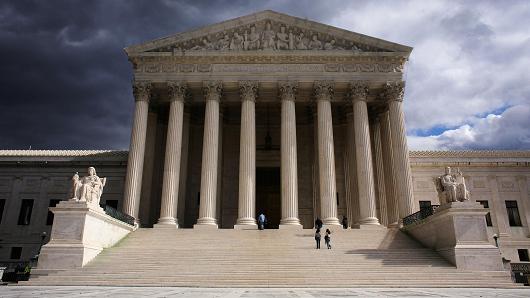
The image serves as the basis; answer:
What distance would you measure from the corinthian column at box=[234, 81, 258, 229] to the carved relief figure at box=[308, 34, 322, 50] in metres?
5.63

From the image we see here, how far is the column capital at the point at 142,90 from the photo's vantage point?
3453cm

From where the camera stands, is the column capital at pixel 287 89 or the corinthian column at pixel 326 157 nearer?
the corinthian column at pixel 326 157

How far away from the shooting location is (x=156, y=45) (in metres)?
35.3

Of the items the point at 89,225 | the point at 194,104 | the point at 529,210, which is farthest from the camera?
the point at 529,210

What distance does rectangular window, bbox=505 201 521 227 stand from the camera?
40225mm

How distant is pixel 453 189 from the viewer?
2392cm

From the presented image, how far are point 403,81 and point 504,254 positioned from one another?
18190 mm

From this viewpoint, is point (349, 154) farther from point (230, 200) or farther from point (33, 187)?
point (33, 187)

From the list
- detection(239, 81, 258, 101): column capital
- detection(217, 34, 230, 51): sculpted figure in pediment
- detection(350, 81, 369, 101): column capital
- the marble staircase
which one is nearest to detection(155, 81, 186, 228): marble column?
the marble staircase

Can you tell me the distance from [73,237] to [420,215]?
2075 cm

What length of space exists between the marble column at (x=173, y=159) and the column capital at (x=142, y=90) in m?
1.67

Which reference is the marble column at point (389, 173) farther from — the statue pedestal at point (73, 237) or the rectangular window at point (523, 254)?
the statue pedestal at point (73, 237)

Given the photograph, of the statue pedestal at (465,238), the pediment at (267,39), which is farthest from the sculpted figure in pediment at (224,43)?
the statue pedestal at (465,238)

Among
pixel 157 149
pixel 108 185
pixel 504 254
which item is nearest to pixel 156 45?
pixel 157 149
